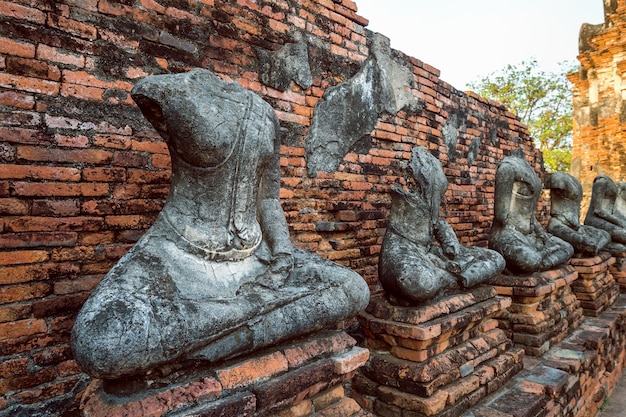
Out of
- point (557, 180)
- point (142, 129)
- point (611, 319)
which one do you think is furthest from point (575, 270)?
point (142, 129)

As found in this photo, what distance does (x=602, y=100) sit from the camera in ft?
34.1

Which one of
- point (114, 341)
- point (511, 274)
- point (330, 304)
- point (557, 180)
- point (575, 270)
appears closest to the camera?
point (114, 341)

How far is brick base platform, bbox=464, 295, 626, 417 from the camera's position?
2699mm

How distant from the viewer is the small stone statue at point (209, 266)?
55.8 inches

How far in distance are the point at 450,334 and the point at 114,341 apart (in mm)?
2082

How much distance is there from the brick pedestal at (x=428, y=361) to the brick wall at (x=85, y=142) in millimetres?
1198

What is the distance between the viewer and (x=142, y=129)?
2.62 meters

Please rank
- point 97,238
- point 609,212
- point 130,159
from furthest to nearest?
point 609,212, point 130,159, point 97,238

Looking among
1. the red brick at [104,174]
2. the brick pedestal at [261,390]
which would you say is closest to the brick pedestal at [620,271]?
the brick pedestal at [261,390]

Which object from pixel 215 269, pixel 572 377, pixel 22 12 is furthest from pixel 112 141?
pixel 572 377

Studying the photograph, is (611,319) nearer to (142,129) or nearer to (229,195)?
(229,195)

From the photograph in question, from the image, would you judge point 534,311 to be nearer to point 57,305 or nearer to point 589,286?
point 589,286

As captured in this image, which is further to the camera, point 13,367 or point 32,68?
point 32,68

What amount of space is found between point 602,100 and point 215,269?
38.6ft
